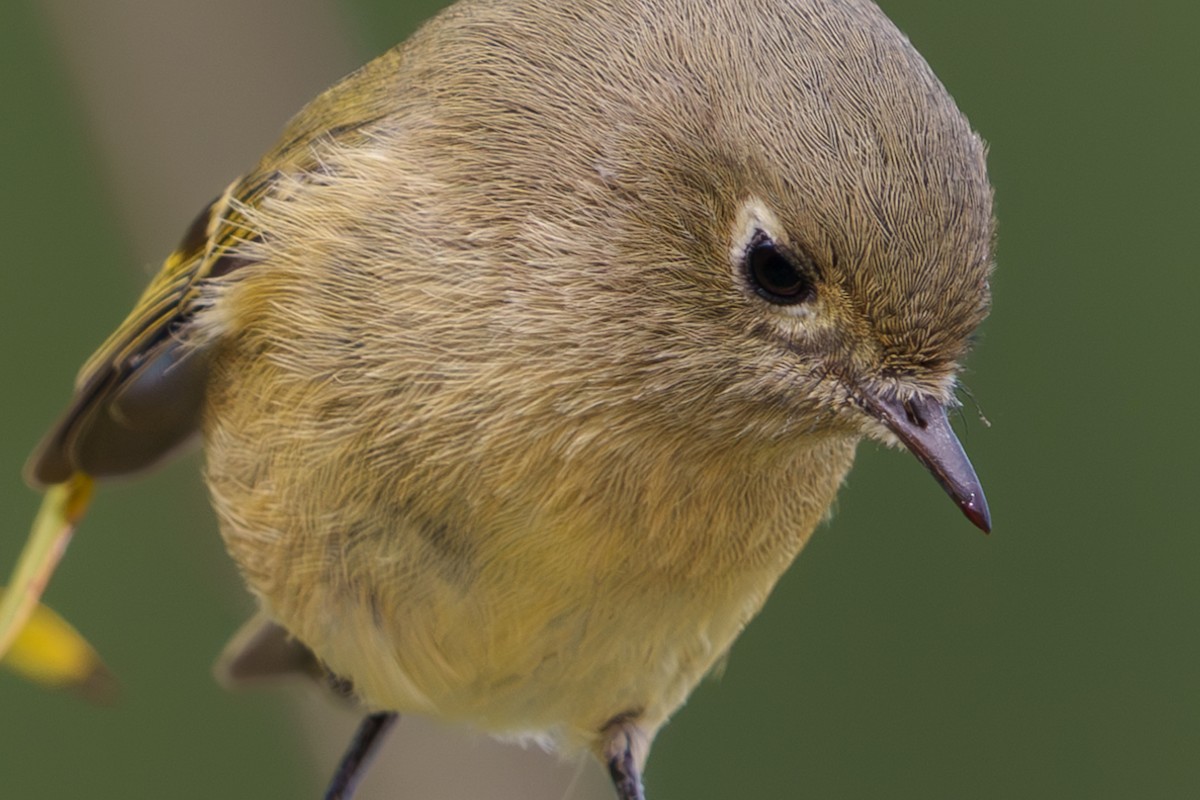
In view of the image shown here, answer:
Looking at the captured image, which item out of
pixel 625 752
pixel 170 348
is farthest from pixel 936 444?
pixel 170 348

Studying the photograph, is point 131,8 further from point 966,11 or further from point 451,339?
point 966,11

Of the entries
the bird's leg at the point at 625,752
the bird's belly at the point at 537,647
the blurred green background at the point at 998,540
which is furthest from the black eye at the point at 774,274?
the blurred green background at the point at 998,540

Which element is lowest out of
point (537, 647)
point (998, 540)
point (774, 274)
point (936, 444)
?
point (998, 540)

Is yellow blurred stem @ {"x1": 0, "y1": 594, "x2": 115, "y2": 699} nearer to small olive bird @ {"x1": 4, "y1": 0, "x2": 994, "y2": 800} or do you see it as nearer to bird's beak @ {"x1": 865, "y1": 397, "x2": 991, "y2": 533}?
small olive bird @ {"x1": 4, "y1": 0, "x2": 994, "y2": 800}

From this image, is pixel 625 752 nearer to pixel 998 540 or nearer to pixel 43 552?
pixel 43 552

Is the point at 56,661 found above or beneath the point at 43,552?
beneath

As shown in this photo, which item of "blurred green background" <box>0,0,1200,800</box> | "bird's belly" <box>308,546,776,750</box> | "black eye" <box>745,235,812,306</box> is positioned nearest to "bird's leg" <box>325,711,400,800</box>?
"bird's belly" <box>308,546,776,750</box>

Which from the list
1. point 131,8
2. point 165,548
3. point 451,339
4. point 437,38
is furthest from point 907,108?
point 165,548
